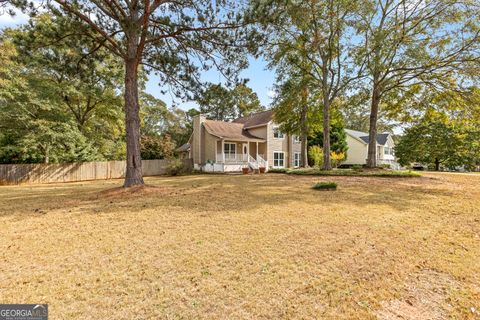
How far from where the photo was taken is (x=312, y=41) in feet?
51.5

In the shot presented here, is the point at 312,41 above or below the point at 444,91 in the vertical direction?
above

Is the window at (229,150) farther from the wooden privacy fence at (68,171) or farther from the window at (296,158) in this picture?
the window at (296,158)

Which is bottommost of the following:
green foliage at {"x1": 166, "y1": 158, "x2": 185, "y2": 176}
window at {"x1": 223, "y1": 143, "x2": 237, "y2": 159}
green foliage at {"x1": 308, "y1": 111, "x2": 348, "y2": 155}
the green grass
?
the green grass

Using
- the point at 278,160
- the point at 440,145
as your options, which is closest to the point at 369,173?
the point at 278,160

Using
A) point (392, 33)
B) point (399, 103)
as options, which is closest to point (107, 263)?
point (392, 33)

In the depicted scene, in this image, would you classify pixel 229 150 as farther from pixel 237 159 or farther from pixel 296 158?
pixel 296 158

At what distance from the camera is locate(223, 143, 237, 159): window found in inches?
931

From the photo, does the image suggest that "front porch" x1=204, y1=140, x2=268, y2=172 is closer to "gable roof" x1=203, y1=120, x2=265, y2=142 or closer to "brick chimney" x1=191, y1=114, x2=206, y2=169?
"gable roof" x1=203, y1=120, x2=265, y2=142

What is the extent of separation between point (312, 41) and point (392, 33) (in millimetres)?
4993

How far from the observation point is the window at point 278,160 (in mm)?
26312

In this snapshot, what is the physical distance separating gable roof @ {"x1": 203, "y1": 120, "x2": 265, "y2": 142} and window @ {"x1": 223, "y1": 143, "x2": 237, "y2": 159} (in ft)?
3.67

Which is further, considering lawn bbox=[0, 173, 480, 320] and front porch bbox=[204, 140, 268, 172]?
front porch bbox=[204, 140, 268, 172]

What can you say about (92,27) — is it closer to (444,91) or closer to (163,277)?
(163,277)

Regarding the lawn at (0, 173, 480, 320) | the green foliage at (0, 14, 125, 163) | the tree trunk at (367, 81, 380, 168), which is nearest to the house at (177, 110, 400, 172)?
the tree trunk at (367, 81, 380, 168)
